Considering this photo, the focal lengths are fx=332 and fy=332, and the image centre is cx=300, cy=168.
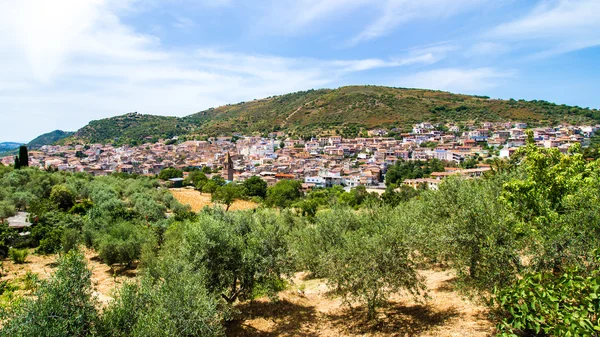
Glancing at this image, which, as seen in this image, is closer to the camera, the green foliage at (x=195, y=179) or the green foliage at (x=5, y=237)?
the green foliage at (x=5, y=237)

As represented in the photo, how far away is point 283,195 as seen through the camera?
5869cm

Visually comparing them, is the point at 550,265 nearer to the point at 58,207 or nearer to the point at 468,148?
the point at 58,207

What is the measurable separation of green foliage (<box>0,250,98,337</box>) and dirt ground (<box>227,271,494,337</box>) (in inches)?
237

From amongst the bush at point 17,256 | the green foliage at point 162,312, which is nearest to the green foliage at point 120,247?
the bush at point 17,256

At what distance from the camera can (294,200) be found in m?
57.8

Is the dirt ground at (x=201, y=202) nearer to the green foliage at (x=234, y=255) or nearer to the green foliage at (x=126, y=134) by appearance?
the green foliage at (x=234, y=255)

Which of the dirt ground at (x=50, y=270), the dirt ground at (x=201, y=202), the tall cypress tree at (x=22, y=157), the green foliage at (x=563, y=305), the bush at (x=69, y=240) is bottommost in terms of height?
the dirt ground at (x=201, y=202)

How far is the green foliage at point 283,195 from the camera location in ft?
177

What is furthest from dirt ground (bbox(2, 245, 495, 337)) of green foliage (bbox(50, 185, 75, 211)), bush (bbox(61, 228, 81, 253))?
green foliage (bbox(50, 185, 75, 211))

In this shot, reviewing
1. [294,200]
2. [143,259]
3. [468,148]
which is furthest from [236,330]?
[468,148]

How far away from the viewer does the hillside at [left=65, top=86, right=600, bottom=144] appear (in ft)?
437

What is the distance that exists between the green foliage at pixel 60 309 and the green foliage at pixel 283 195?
4438 centimetres

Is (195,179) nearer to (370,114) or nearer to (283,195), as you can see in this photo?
(283,195)

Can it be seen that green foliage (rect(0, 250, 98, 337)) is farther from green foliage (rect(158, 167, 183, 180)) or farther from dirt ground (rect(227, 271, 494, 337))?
green foliage (rect(158, 167, 183, 180))
